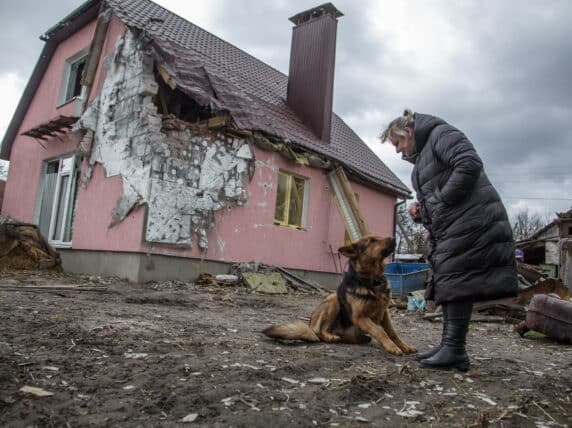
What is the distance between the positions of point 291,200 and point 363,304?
302 inches

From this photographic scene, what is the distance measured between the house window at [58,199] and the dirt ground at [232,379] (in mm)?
6190

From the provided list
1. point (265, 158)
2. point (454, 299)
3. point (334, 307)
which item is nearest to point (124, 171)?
point (265, 158)

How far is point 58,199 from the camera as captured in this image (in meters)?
11.1

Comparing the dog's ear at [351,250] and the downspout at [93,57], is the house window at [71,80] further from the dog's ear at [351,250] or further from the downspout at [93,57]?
the dog's ear at [351,250]

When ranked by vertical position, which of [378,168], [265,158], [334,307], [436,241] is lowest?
[334,307]

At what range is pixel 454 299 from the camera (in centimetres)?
296

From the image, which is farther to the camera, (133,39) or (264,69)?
(264,69)

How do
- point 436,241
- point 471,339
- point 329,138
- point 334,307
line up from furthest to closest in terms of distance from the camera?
1. point 329,138
2. point 471,339
3. point 334,307
4. point 436,241

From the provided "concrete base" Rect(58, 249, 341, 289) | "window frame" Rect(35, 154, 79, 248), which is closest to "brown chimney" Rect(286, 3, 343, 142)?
"concrete base" Rect(58, 249, 341, 289)

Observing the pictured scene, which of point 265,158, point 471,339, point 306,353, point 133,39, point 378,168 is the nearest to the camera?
point 306,353

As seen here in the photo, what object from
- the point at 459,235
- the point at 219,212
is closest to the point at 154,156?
the point at 219,212

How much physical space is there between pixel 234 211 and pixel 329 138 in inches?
203

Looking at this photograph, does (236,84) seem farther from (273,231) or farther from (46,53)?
(46,53)

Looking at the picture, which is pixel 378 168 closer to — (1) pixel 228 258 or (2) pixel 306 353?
(1) pixel 228 258
